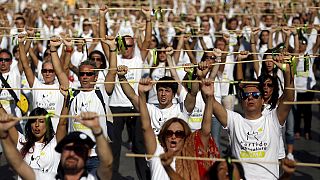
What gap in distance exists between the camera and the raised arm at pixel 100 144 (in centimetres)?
483

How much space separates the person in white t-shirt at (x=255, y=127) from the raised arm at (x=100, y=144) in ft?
5.10

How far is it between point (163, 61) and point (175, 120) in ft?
14.2

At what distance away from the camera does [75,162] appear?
4.82 meters

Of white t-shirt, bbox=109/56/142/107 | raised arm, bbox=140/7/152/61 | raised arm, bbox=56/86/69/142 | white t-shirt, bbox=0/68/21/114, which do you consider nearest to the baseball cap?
raised arm, bbox=56/86/69/142

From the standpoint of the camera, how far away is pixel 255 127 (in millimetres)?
6230

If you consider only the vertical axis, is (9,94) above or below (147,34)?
below

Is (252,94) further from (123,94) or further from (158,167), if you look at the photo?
(123,94)

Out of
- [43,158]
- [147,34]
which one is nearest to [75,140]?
[43,158]

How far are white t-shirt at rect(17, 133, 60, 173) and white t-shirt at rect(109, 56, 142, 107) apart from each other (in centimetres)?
269

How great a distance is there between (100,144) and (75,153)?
0.63ft

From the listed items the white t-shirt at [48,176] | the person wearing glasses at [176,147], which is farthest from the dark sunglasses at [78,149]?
the person wearing glasses at [176,147]

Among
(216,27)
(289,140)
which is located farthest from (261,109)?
(216,27)

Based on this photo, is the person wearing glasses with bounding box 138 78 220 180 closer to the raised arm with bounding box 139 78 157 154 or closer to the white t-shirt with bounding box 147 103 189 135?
the raised arm with bounding box 139 78 157 154

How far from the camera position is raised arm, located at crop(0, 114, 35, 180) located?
4.94 metres
